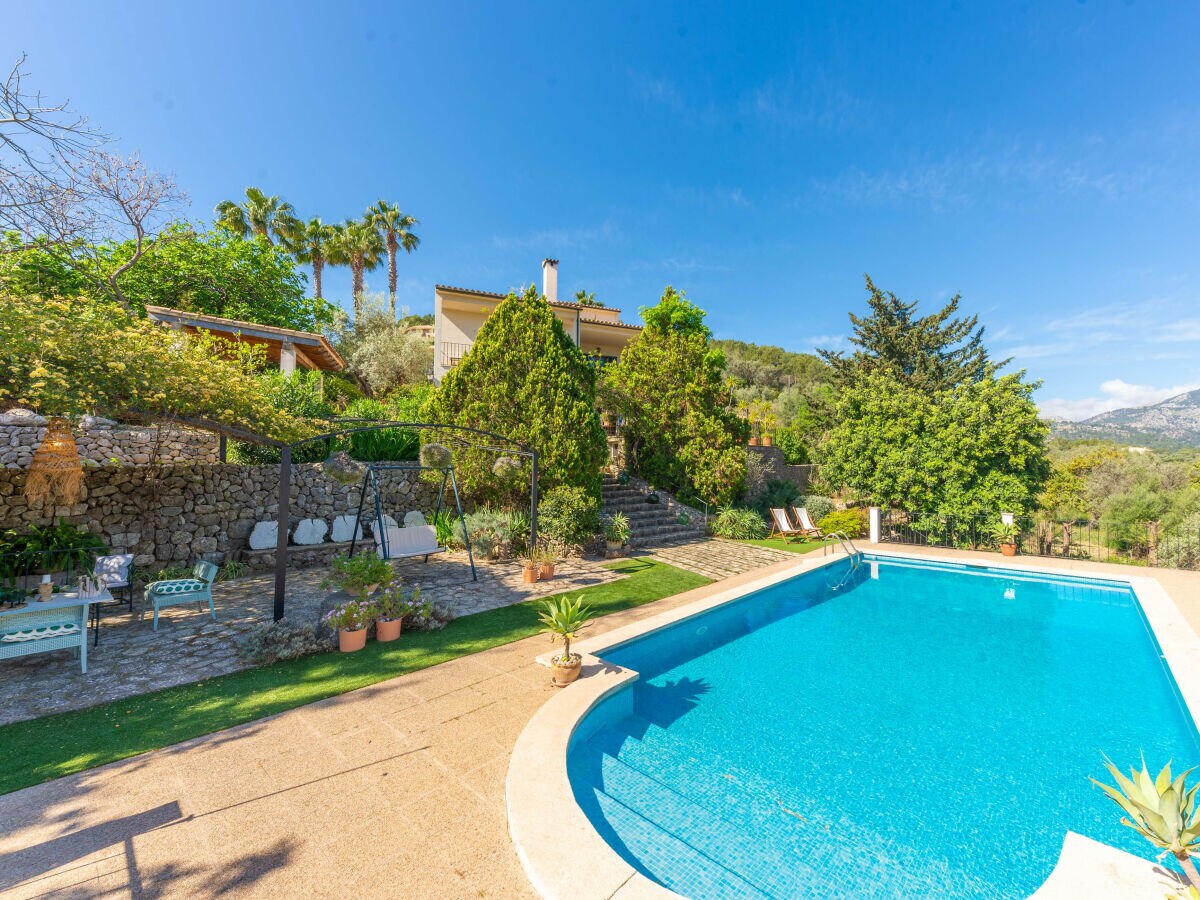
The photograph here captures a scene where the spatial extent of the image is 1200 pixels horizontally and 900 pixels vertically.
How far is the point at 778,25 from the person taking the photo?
43.6ft

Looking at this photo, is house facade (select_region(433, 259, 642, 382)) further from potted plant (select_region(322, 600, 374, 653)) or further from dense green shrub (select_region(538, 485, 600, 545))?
potted plant (select_region(322, 600, 374, 653))

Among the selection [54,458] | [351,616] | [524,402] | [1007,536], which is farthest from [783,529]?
[54,458]

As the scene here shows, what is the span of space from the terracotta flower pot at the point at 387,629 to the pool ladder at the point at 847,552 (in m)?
9.81

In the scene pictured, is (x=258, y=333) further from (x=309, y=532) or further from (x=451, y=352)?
(x=309, y=532)

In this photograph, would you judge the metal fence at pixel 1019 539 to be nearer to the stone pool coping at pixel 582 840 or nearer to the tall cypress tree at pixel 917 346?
the stone pool coping at pixel 582 840

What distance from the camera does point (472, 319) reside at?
858 inches

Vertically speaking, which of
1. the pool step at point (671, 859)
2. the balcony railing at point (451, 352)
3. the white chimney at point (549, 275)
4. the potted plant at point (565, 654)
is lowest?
the pool step at point (671, 859)

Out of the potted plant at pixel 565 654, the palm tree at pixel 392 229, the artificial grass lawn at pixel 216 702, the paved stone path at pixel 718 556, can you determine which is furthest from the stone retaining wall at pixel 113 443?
the palm tree at pixel 392 229

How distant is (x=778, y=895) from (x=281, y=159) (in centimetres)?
1960

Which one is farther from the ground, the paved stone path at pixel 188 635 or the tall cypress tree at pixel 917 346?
the tall cypress tree at pixel 917 346

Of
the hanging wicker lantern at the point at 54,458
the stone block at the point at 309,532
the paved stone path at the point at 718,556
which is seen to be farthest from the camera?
the paved stone path at the point at 718,556

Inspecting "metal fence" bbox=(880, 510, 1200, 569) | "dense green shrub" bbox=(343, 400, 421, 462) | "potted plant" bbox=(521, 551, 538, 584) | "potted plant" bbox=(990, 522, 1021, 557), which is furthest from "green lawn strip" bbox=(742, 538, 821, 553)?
"dense green shrub" bbox=(343, 400, 421, 462)

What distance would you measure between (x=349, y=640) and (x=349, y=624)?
21 cm

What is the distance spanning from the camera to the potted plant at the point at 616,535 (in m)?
12.8
